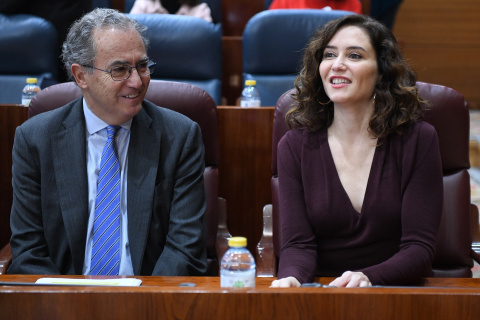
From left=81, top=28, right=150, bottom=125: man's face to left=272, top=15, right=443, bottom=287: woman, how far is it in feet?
1.19

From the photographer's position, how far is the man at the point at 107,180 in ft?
5.31

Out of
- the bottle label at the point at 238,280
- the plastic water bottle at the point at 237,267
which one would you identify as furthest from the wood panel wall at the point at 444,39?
the bottle label at the point at 238,280

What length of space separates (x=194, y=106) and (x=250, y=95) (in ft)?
2.91

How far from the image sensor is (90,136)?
1.68 m

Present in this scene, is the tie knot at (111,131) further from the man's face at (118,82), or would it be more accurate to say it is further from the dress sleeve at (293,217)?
the dress sleeve at (293,217)

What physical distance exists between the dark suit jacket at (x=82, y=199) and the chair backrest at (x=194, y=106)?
0.52 ft

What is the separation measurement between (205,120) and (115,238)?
41cm

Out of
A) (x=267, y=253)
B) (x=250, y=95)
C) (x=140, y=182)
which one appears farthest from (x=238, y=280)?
(x=250, y=95)

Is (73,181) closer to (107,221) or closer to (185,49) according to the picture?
(107,221)

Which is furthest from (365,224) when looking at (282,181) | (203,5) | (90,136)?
(203,5)

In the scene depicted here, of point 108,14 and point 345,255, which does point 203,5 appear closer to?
point 108,14

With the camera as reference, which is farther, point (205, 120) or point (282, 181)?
point (205, 120)

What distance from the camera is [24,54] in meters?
2.81

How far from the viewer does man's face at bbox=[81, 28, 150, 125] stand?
5.30ft
